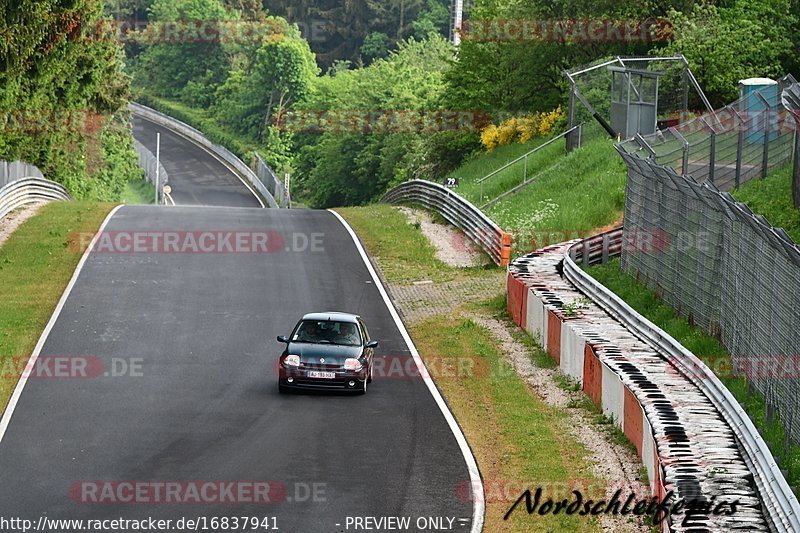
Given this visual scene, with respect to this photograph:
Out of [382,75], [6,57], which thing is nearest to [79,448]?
[6,57]

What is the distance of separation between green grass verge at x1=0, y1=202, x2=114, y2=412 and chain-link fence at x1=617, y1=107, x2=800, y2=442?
11.8 meters

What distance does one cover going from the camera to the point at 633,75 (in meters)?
42.0

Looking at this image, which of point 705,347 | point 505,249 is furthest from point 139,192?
point 705,347

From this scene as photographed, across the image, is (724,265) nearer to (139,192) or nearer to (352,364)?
(352,364)

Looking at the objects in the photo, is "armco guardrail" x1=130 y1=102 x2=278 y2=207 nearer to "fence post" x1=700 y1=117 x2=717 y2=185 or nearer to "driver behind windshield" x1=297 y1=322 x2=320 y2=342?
"fence post" x1=700 y1=117 x2=717 y2=185

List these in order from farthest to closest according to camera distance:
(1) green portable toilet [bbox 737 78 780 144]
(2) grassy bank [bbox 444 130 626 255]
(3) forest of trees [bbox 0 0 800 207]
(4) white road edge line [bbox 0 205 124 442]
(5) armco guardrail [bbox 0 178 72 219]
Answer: (3) forest of trees [bbox 0 0 800 207] < (5) armco guardrail [bbox 0 178 72 219] < (2) grassy bank [bbox 444 130 626 255] < (1) green portable toilet [bbox 737 78 780 144] < (4) white road edge line [bbox 0 205 124 442]

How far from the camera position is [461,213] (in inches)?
1578

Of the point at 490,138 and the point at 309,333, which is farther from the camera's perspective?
the point at 490,138

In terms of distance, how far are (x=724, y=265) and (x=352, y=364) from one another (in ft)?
21.0

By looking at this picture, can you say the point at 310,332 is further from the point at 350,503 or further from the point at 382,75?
the point at 382,75

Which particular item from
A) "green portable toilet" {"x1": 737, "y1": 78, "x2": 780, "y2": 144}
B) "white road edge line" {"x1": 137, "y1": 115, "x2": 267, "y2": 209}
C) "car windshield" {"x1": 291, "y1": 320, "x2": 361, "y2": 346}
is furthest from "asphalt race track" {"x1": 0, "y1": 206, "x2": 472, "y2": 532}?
"white road edge line" {"x1": 137, "y1": 115, "x2": 267, "y2": 209}

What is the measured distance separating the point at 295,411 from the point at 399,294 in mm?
11186

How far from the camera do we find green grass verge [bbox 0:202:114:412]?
24.8 metres

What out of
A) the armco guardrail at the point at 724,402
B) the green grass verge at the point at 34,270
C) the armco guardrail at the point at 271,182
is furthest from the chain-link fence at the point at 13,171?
the armco guardrail at the point at 271,182
